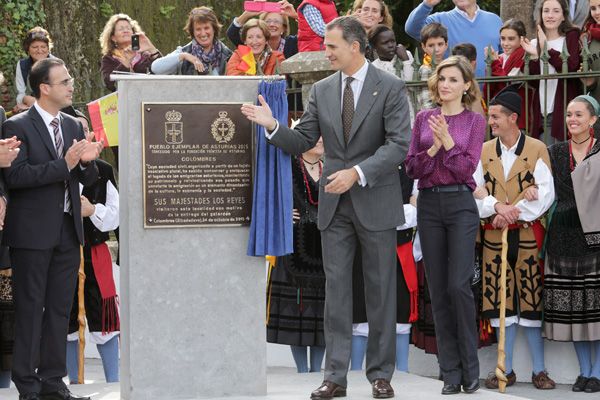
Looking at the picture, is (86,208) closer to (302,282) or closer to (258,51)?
(302,282)

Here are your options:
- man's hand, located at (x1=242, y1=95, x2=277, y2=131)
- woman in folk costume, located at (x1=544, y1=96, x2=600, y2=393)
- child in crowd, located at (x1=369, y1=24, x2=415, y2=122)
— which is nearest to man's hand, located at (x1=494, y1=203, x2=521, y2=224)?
woman in folk costume, located at (x1=544, y1=96, x2=600, y2=393)

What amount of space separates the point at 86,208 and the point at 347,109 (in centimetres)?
245

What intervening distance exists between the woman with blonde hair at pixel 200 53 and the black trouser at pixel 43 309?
11.0ft

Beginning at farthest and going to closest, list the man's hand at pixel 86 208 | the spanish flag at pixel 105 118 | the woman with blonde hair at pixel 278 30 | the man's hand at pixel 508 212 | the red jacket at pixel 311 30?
the woman with blonde hair at pixel 278 30 < the red jacket at pixel 311 30 < the spanish flag at pixel 105 118 < the man's hand at pixel 86 208 < the man's hand at pixel 508 212

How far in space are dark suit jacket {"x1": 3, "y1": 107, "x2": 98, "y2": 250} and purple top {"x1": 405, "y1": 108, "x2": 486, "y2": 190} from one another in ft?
7.09

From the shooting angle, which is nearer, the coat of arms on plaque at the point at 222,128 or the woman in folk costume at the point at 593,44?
the coat of arms on plaque at the point at 222,128

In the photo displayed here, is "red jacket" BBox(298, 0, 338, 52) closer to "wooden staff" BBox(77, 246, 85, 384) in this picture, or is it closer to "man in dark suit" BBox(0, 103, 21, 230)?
"wooden staff" BBox(77, 246, 85, 384)

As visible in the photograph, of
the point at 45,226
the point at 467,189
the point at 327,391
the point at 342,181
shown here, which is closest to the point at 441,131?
the point at 467,189

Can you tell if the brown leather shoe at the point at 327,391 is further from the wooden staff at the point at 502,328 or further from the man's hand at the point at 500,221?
the man's hand at the point at 500,221

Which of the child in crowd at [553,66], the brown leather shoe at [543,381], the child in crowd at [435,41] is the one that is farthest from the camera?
the child in crowd at [435,41]

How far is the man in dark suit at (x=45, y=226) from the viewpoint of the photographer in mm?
8172

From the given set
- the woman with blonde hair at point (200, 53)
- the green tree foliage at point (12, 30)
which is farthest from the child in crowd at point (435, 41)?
the green tree foliage at point (12, 30)

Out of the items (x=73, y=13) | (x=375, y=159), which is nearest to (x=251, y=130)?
(x=375, y=159)

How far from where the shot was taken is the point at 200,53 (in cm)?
1165
